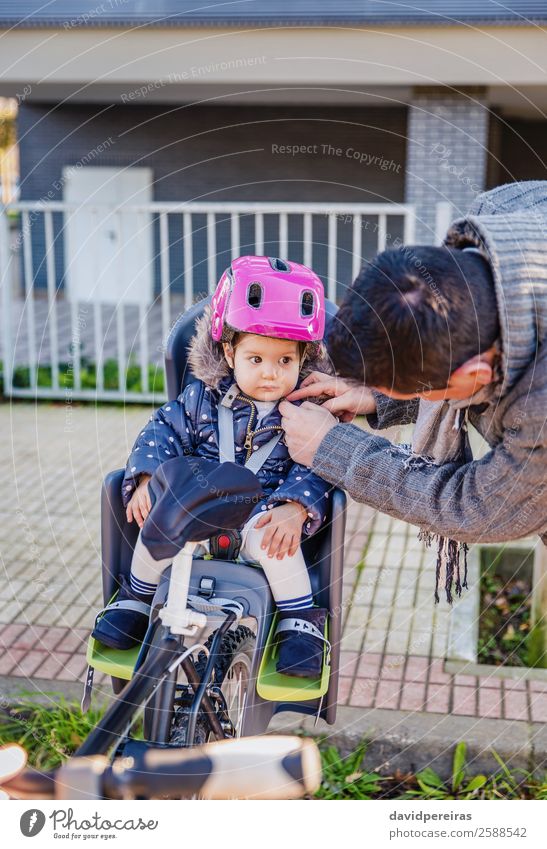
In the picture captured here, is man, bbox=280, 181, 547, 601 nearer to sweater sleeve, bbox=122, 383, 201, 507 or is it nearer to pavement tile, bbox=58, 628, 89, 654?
sweater sleeve, bbox=122, 383, 201, 507

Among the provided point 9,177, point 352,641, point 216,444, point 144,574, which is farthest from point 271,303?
point 9,177

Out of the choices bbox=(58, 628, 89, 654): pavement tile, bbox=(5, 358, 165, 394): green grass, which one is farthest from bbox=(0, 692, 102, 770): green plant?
bbox=(5, 358, 165, 394): green grass

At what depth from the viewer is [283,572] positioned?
7.88 ft

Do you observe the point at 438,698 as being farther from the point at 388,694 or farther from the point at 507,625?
the point at 507,625

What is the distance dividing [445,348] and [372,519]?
136 inches

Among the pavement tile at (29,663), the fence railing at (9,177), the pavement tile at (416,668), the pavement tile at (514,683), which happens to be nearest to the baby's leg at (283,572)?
the pavement tile at (416,668)

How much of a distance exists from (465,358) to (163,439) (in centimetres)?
99

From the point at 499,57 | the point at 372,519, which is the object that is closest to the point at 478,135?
the point at 499,57

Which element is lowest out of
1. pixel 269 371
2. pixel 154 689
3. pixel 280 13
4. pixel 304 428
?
pixel 154 689

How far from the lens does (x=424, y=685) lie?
3391 mm

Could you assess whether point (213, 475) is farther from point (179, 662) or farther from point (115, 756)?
point (115, 756)

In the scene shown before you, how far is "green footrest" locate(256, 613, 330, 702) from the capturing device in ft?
7.42

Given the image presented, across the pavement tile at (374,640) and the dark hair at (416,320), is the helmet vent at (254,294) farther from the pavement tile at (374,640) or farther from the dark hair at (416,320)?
the pavement tile at (374,640)

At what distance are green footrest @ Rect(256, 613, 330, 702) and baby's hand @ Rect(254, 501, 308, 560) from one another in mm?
208
